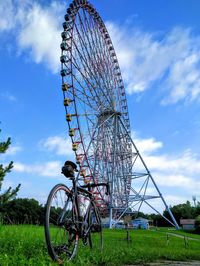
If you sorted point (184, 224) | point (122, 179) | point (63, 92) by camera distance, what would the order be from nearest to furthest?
point (63, 92)
point (122, 179)
point (184, 224)

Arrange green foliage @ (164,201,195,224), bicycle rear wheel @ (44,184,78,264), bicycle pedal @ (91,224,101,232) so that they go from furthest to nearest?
green foliage @ (164,201,195,224), bicycle pedal @ (91,224,101,232), bicycle rear wheel @ (44,184,78,264)

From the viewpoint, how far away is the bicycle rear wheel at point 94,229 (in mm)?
5937

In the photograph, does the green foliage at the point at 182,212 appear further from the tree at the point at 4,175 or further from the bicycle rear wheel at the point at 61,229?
the bicycle rear wheel at the point at 61,229

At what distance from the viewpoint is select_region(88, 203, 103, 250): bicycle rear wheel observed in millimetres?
5937

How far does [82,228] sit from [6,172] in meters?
3.53

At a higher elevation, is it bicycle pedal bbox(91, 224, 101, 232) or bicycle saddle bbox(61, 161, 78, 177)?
bicycle saddle bbox(61, 161, 78, 177)

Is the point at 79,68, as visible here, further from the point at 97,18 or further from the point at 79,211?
the point at 79,211

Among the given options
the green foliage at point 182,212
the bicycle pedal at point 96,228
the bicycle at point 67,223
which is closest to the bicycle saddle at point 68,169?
the bicycle at point 67,223

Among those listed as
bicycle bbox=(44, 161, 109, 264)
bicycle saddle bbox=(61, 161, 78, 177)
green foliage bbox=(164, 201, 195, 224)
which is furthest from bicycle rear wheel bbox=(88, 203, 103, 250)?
green foliage bbox=(164, 201, 195, 224)

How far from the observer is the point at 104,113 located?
27.7 m

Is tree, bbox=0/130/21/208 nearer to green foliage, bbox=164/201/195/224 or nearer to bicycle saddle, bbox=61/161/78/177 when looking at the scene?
bicycle saddle, bbox=61/161/78/177

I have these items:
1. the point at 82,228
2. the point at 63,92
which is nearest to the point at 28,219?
the point at 82,228

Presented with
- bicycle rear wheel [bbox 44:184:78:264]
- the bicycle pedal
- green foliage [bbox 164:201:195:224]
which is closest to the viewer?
bicycle rear wheel [bbox 44:184:78:264]

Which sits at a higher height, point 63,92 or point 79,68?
point 79,68
